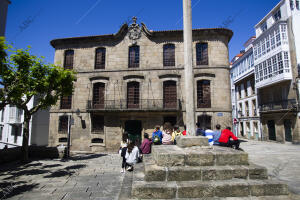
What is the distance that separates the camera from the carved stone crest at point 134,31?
1631 centimetres

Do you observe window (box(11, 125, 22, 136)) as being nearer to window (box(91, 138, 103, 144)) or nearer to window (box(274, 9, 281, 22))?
window (box(91, 138, 103, 144))

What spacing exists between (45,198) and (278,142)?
23.9 meters

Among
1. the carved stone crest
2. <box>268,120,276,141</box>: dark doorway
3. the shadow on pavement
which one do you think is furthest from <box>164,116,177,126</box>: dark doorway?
<box>268,120,276,141</box>: dark doorway

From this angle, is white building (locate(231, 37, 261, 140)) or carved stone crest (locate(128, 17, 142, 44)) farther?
white building (locate(231, 37, 261, 140))

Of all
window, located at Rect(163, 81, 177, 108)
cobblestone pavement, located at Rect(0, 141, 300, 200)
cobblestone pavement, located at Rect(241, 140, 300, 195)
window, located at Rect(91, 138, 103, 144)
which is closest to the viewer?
cobblestone pavement, located at Rect(0, 141, 300, 200)

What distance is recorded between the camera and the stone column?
5.50 metres

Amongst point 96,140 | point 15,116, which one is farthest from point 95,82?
point 15,116

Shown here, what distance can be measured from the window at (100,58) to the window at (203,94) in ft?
29.6

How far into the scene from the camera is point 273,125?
21.7 m

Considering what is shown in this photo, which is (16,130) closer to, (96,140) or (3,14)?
(96,140)

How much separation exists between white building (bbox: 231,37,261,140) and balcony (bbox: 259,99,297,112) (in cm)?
258

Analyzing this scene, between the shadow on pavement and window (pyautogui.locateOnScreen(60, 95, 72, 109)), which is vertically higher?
window (pyautogui.locateOnScreen(60, 95, 72, 109))

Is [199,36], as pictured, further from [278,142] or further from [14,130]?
[14,130]

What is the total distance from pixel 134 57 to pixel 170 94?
4.79 metres
